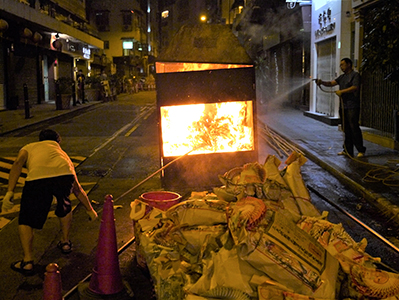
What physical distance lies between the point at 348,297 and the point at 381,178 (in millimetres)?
4785

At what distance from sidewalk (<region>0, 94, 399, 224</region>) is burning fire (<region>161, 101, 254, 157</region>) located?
6.30 ft

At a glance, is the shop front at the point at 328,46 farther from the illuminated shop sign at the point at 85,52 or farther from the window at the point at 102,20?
the window at the point at 102,20

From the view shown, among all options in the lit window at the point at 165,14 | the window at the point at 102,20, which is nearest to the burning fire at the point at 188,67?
the window at the point at 102,20

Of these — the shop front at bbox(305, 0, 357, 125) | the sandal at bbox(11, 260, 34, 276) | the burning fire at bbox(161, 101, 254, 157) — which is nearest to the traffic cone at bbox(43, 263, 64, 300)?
the sandal at bbox(11, 260, 34, 276)

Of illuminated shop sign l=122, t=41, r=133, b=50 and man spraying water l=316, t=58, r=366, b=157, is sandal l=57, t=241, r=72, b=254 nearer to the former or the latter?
man spraying water l=316, t=58, r=366, b=157

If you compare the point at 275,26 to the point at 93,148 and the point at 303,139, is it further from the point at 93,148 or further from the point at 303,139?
the point at 93,148

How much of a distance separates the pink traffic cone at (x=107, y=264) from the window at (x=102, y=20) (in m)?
69.0

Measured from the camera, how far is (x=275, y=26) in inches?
961

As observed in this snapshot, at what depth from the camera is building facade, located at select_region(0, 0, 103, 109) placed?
921 inches

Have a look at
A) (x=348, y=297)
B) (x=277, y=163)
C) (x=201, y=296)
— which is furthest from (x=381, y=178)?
(x=201, y=296)

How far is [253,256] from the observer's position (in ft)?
9.59

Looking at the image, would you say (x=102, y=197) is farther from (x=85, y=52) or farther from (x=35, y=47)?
(x=85, y=52)

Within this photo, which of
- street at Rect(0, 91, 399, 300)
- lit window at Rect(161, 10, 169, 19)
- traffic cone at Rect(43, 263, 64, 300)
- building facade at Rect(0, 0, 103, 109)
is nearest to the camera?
traffic cone at Rect(43, 263, 64, 300)

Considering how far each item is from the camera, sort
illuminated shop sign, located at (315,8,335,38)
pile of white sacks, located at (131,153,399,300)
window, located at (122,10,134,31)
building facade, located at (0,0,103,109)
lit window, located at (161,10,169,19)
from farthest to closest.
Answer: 1. lit window, located at (161,10,169,19)
2. window, located at (122,10,134,31)
3. building facade, located at (0,0,103,109)
4. illuminated shop sign, located at (315,8,335,38)
5. pile of white sacks, located at (131,153,399,300)
